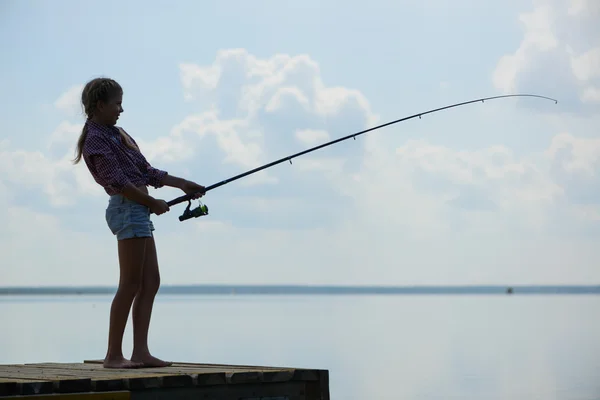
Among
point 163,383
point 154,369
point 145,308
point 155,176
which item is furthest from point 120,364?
point 155,176

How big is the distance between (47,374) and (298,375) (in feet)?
3.72

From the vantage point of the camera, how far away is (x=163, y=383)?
4.26 metres

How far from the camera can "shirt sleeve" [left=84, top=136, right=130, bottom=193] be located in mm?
4805

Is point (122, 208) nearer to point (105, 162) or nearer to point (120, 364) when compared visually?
point (105, 162)

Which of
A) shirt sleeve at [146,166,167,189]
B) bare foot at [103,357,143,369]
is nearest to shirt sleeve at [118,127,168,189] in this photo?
shirt sleeve at [146,166,167,189]

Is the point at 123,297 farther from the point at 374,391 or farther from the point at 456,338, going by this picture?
the point at 456,338

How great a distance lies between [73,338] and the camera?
60.1ft

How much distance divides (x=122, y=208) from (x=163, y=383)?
99cm

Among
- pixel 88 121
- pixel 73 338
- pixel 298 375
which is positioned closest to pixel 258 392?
pixel 298 375

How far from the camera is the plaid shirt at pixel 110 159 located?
4812 mm

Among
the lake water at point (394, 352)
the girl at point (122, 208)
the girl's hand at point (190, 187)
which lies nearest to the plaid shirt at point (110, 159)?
the girl at point (122, 208)

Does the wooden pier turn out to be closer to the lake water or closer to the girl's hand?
the girl's hand

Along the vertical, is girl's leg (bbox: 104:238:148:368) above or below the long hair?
below

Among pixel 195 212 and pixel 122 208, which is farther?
pixel 195 212
